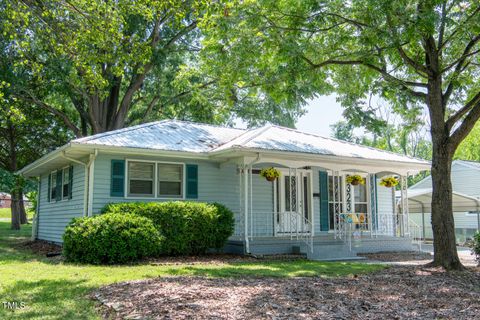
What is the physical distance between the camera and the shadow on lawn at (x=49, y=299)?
5.70 m

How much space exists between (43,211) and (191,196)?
7323 millimetres

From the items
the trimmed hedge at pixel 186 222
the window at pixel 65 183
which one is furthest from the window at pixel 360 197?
the window at pixel 65 183

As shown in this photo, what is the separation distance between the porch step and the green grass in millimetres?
1100

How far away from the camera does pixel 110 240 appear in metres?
10.3

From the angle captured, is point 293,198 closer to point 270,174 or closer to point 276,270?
point 270,174

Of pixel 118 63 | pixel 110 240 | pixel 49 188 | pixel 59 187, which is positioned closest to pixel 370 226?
pixel 110 240

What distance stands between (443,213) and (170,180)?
24.2ft

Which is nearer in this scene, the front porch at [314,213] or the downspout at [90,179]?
the downspout at [90,179]

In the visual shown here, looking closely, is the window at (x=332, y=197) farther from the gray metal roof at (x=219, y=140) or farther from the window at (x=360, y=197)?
the gray metal roof at (x=219, y=140)

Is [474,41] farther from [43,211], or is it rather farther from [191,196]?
[43,211]

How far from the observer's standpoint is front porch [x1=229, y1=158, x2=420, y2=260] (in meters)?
13.1

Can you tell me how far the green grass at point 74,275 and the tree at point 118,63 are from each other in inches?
147

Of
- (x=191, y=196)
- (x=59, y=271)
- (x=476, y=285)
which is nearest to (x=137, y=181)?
(x=191, y=196)

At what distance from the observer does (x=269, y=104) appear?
2564cm
